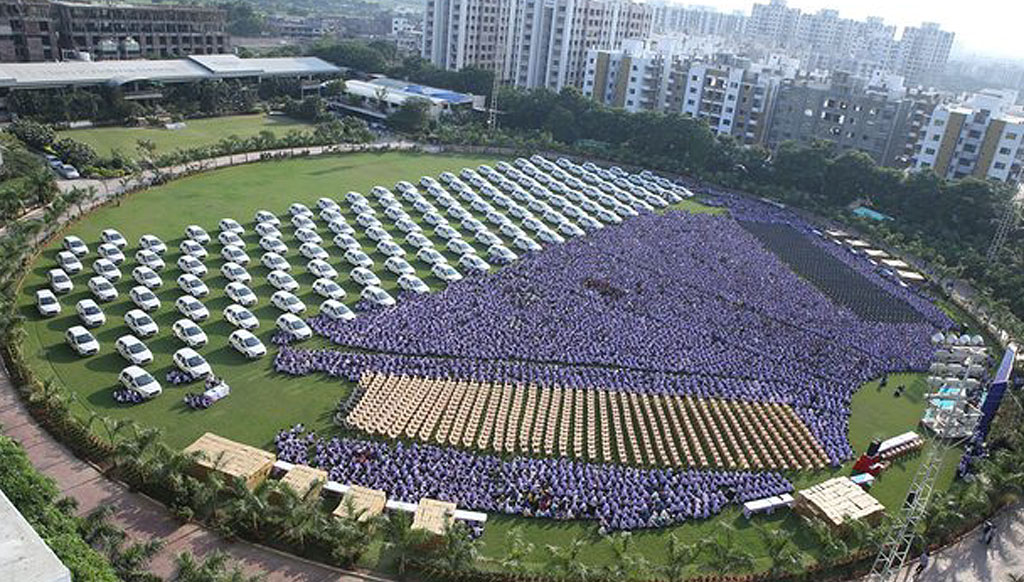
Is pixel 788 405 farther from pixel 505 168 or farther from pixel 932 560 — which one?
pixel 505 168

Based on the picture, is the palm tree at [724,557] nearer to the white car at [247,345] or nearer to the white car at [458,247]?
the white car at [247,345]

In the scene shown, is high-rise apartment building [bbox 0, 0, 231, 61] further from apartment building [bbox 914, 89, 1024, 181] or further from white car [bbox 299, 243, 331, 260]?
apartment building [bbox 914, 89, 1024, 181]

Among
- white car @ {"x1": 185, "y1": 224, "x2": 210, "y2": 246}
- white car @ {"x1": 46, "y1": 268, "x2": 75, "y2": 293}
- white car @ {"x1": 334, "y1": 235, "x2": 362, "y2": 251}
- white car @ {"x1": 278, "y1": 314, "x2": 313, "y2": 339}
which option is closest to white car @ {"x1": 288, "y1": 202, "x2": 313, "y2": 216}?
white car @ {"x1": 334, "y1": 235, "x2": 362, "y2": 251}

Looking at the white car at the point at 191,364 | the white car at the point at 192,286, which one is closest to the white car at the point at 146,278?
the white car at the point at 192,286

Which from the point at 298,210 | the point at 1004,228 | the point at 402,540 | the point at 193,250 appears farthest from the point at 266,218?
the point at 1004,228

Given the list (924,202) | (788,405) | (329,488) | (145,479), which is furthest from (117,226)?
(924,202)

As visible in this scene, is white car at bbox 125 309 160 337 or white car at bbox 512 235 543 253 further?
white car at bbox 512 235 543 253
